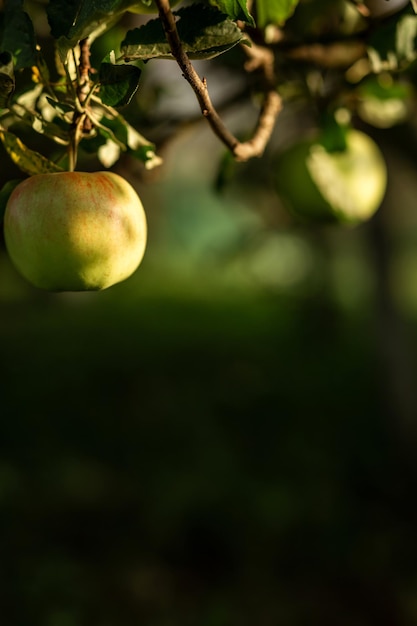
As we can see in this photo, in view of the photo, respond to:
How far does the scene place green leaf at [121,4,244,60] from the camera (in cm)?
84

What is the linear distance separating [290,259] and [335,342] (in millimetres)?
845

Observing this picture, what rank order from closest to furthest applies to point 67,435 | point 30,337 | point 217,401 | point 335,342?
point 67,435 → point 217,401 → point 335,342 → point 30,337

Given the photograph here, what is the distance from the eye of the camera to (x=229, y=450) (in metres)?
4.54

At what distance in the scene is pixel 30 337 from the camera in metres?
6.73

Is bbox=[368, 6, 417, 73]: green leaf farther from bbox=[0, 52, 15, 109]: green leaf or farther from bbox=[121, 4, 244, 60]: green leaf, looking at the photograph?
bbox=[0, 52, 15, 109]: green leaf

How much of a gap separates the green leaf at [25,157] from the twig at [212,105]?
A: 0.76 feet

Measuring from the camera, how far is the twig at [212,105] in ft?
2.62

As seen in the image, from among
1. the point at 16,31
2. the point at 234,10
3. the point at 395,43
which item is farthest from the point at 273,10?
the point at 16,31

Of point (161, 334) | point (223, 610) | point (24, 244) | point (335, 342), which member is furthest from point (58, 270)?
point (161, 334)

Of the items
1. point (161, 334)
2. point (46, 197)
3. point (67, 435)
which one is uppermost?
point (46, 197)

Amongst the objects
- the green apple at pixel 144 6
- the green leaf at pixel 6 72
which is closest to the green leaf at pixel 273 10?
the green apple at pixel 144 6

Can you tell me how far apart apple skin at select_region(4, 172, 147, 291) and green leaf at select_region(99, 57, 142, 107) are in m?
0.13

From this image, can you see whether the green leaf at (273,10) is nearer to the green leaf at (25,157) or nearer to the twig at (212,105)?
the twig at (212,105)

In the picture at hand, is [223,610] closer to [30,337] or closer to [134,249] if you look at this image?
[134,249]
